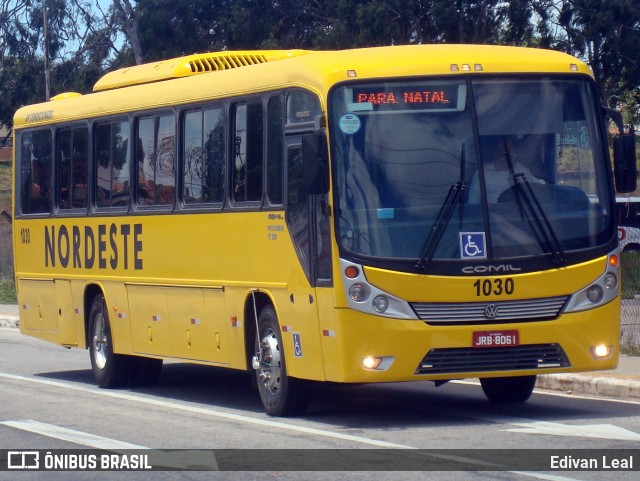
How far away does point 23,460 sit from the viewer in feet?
30.7

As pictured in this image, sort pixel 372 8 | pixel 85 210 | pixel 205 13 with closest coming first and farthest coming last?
pixel 85 210, pixel 372 8, pixel 205 13

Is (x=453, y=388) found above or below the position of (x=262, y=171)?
below

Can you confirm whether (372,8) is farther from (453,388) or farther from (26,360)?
(453,388)

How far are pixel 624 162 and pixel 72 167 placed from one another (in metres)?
7.40

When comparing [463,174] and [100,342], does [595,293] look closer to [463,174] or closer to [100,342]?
[463,174]

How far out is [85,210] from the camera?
1541cm

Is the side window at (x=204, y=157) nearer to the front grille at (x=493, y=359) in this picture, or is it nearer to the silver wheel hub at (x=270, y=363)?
the silver wheel hub at (x=270, y=363)

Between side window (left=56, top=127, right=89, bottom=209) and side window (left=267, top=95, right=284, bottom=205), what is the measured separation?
4463 mm

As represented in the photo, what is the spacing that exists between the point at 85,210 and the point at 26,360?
4.05m

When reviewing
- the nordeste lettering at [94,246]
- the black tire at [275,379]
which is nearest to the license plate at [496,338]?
the black tire at [275,379]

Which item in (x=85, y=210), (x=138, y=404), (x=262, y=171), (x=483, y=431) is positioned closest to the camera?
(x=483, y=431)

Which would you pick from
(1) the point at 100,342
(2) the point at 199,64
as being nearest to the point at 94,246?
(1) the point at 100,342

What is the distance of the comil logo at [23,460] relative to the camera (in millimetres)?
9109

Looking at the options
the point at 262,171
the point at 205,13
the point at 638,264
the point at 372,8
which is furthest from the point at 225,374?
the point at 205,13
